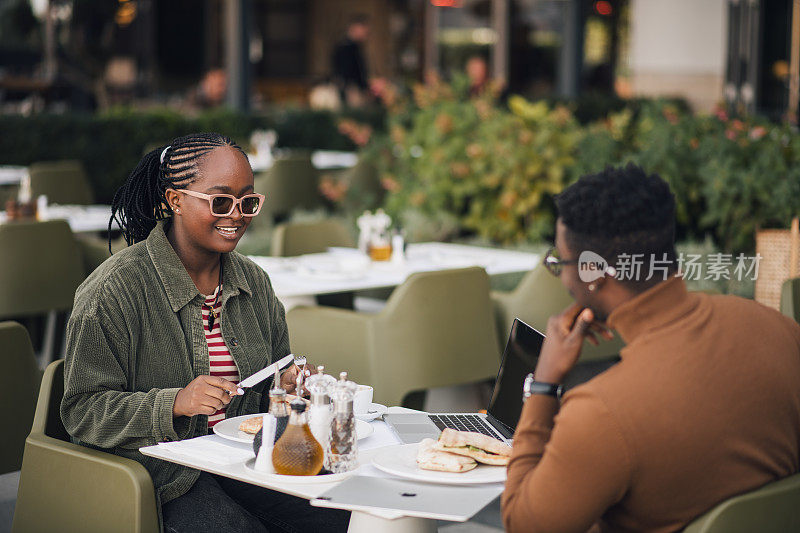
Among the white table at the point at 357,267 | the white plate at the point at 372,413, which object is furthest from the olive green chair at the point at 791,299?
the white plate at the point at 372,413

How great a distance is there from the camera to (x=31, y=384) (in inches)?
123

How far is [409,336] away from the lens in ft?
13.3

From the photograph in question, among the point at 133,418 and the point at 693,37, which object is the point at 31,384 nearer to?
the point at 133,418

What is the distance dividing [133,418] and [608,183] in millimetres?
1169

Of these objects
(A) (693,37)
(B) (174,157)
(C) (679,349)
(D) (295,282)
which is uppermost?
(A) (693,37)

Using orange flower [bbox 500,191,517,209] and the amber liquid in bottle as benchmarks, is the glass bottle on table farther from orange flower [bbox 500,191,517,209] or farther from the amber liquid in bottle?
orange flower [bbox 500,191,517,209]

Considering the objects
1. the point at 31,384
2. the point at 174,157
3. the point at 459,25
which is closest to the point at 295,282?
the point at 31,384

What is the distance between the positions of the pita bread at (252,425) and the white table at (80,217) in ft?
10.5

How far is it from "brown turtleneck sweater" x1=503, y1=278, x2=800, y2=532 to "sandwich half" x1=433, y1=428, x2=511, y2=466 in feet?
1.05

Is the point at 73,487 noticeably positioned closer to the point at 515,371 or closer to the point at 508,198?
the point at 515,371

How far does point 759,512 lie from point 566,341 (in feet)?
1.39

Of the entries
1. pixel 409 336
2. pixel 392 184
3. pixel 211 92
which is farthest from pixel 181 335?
pixel 211 92

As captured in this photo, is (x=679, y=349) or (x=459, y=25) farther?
(x=459, y=25)

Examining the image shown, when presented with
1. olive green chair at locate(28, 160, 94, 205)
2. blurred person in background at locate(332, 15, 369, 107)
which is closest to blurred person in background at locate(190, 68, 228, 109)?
blurred person in background at locate(332, 15, 369, 107)
